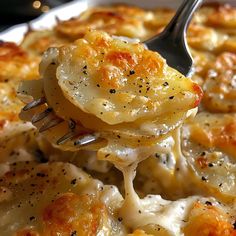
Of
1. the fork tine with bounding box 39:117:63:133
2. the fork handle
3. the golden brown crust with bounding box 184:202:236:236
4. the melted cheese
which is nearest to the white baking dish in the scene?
the fork handle

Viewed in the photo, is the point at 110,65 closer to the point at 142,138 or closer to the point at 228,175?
the point at 142,138

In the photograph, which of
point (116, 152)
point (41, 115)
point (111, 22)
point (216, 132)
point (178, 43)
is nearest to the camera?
point (116, 152)

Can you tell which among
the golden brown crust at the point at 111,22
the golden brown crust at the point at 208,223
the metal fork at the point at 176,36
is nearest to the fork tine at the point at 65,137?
the golden brown crust at the point at 208,223

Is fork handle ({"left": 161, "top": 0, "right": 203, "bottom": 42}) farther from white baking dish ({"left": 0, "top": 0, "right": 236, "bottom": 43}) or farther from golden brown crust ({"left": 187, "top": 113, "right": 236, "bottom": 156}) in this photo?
white baking dish ({"left": 0, "top": 0, "right": 236, "bottom": 43})

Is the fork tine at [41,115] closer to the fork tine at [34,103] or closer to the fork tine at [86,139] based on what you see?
the fork tine at [34,103]

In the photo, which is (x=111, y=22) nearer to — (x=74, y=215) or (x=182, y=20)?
(x=182, y=20)

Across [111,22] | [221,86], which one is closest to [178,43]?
[221,86]
